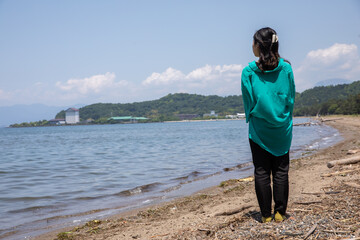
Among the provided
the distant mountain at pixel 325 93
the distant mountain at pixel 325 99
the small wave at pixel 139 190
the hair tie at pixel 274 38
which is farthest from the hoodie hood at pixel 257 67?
the distant mountain at pixel 325 93

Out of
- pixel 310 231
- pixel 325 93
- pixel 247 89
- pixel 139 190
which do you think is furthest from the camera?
pixel 325 93

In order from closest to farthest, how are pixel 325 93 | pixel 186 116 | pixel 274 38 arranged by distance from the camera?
pixel 274 38 → pixel 325 93 → pixel 186 116

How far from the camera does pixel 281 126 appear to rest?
12.0 feet

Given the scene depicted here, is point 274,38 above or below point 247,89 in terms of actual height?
above

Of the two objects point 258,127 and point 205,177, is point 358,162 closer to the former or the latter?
point 205,177

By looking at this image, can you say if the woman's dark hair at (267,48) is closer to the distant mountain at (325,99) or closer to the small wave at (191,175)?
the small wave at (191,175)

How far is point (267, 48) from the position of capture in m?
3.63

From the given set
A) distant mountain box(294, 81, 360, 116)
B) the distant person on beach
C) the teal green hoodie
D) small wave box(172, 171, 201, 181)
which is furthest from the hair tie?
distant mountain box(294, 81, 360, 116)

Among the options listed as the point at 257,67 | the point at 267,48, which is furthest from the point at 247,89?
the point at 267,48

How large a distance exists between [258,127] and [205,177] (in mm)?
8334

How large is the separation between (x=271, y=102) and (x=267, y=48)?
59 cm

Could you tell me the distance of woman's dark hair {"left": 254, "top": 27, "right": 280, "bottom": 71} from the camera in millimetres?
3593

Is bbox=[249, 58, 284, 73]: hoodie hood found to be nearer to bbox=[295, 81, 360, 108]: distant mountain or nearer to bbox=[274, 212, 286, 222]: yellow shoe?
bbox=[274, 212, 286, 222]: yellow shoe

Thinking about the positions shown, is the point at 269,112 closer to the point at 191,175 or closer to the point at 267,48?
the point at 267,48
